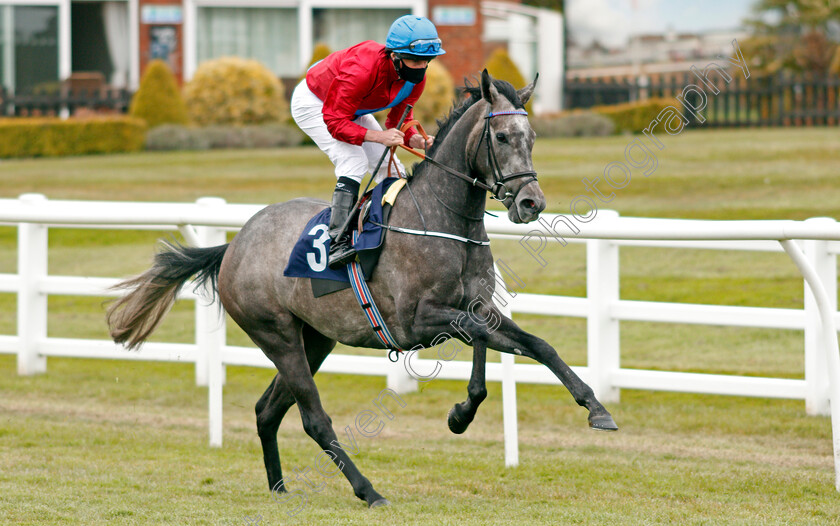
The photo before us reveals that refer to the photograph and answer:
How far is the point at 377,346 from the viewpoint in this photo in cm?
480

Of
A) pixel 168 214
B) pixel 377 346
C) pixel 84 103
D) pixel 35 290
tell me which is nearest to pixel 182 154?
pixel 84 103

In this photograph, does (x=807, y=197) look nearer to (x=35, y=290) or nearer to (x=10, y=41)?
(x=35, y=290)

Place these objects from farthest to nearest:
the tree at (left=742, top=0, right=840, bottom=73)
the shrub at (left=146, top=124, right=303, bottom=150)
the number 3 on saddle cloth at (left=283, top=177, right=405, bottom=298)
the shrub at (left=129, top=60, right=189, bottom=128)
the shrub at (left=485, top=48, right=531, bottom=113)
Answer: the tree at (left=742, top=0, right=840, bottom=73), the shrub at (left=485, top=48, right=531, bottom=113), the shrub at (left=129, top=60, right=189, bottom=128), the shrub at (left=146, top=124, right=303, bottom=150), the number 3 on saddle cloth at (left=283, top=177, right=405, bottom=298)

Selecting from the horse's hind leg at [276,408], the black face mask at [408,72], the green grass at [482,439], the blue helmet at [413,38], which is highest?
the blue helmet at [413,38]

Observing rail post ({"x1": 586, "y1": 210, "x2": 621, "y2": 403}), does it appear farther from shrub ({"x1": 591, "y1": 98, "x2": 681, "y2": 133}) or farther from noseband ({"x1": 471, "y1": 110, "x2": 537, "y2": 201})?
shrub ({"x1": 591, "y1": 98, "x2": 681, "y2": 133})

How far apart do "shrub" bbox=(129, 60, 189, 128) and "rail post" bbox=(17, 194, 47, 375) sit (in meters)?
14.4

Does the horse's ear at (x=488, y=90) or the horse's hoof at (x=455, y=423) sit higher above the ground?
the horse's ear at (x=488, y=90)

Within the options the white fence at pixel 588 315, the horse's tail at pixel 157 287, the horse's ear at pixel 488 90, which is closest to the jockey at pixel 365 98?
the horse's ear at pixel 488 90

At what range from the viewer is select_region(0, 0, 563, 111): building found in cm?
2622

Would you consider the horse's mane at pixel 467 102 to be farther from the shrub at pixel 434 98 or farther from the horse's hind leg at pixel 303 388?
the shrub at pixel 434 98

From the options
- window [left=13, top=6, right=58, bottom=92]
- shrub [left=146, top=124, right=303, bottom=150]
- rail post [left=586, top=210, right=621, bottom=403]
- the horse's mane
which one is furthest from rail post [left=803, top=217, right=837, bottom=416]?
window [left=13, top=6, right=58, bottom=92]

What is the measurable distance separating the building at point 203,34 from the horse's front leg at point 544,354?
73.4 feet

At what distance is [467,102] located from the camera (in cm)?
454

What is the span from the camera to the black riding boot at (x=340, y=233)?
15.3 feet
